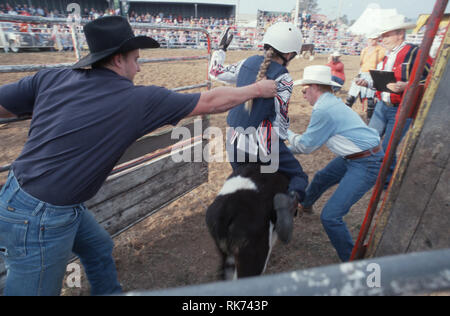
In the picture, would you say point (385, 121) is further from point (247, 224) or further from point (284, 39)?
point (247, 224)

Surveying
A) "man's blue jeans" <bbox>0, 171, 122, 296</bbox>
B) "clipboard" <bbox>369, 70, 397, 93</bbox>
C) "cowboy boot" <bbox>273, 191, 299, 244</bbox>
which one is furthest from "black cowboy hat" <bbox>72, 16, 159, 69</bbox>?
"clipboard" <bbox>369, 70, 397, 93</bbox>

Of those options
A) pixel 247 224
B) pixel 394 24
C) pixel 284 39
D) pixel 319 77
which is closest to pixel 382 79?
pixel 394 24

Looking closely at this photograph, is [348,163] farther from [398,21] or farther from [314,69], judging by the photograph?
[398,21]

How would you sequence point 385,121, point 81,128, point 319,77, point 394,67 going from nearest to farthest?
point 81,128 < point 319,77 < point 394,67 < point 385,121

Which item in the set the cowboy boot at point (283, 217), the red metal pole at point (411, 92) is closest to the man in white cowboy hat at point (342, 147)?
the red metal pole at point (411, 92)

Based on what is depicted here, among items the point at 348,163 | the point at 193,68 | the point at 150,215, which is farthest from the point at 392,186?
the point at 193,68

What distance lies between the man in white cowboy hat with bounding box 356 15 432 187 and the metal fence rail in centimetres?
362

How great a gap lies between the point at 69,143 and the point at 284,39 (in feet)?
5.87

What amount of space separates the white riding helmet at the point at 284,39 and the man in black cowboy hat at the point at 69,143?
1.06 meters

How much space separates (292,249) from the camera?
311 centimetres

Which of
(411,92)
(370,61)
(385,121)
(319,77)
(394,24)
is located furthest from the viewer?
(370,61)

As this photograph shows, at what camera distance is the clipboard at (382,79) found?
12.0 feet

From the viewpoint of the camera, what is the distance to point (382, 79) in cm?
374

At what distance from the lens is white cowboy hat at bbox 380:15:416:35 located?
3863 mm
